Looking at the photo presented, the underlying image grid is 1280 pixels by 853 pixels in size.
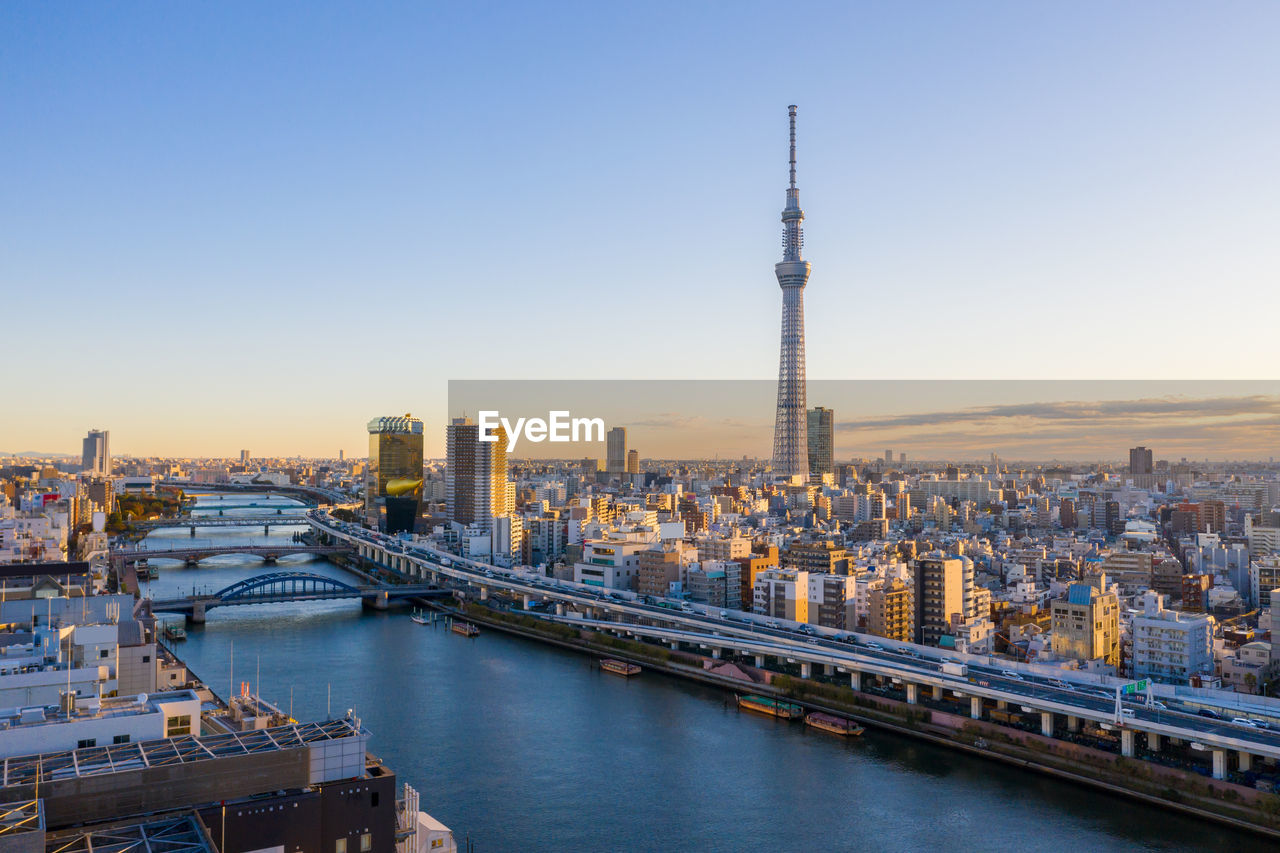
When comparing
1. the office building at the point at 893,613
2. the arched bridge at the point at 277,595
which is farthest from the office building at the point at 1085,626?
the arched bridge at the point at 277,595

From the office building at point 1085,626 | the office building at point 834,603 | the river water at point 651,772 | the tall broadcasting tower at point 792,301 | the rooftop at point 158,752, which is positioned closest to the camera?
the rooftop at point 158,752

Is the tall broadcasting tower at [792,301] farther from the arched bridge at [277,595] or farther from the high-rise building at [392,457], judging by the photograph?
the arched bridge at [277,595]

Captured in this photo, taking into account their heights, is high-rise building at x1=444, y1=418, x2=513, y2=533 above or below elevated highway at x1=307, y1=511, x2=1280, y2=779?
above

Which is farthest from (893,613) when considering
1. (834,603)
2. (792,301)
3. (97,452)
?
(97,452)

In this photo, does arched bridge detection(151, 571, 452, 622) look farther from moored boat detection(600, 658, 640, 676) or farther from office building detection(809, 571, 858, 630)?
office building detection(809, 571, 858, 630)

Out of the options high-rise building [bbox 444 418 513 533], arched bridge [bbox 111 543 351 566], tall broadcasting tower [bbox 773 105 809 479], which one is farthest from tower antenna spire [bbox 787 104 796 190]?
arched bridge [bbox 111 543 351 566]

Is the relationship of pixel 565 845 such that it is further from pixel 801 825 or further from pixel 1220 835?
pixel 1220 835
